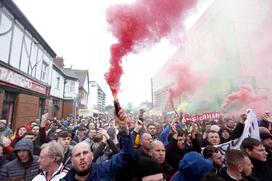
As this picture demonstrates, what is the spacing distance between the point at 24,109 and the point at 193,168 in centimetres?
1347

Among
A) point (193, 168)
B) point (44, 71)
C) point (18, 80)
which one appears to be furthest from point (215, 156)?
point (44, 71)

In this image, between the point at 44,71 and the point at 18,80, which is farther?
the point at 44,71

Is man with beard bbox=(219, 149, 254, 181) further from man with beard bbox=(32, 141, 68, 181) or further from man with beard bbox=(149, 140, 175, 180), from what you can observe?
man with beard bbox=(32, 141, 68, 181)

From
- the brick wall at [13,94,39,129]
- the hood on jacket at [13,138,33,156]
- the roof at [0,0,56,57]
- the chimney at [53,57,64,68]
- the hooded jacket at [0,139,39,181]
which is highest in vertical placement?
the chimney at [53,57,64,68]

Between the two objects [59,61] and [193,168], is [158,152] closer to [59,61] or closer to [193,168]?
[193,168]

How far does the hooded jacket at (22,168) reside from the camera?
3.18 m

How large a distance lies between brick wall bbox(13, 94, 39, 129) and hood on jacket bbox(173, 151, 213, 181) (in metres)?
12.5

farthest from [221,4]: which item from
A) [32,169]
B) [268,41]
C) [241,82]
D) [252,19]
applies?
[32,169]

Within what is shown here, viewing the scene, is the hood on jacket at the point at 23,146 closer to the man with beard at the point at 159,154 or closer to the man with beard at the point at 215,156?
the man with beard at the point at 159,154

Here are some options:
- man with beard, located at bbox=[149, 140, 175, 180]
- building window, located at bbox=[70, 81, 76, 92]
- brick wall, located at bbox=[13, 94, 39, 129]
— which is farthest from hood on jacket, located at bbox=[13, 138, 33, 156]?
building window, located at bbox=[70, 81, 76, 92]

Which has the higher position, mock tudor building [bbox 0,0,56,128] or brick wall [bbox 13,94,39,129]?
mock tudor building [bbox 0,0,56,128]

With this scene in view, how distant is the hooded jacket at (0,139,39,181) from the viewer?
318 cm

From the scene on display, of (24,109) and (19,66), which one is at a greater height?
(19,66)

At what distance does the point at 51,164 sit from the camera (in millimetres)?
2852
